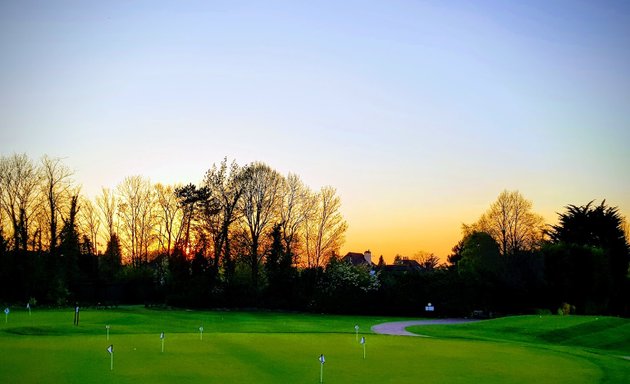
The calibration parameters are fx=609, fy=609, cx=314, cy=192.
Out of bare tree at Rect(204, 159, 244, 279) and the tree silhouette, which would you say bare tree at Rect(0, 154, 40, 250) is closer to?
bare tree at Rect(204, 159, 244, 279)

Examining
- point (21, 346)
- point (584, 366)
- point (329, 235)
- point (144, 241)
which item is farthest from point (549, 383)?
point (144, 241)

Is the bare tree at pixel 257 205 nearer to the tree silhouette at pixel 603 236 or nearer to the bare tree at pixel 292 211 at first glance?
the bare tree at pixel 292 211

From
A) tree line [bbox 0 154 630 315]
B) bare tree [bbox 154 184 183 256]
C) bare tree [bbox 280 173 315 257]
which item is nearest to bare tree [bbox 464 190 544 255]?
tree line [bbox 0 154 630 315]

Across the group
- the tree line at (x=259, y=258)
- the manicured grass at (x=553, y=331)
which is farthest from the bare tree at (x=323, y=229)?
the manicured grass at (x=553, y=331)

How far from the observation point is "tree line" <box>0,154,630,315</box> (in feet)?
194

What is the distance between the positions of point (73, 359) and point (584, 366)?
1762 centimetres

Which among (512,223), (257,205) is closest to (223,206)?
(257,205)

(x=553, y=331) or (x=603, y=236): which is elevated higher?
(x=603, y=236)

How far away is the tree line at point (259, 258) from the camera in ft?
194

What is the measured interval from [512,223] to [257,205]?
3346cm

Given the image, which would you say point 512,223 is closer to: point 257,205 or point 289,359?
point 257,205

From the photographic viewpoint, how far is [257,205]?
67.0 meters

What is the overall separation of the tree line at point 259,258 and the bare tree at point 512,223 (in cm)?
90

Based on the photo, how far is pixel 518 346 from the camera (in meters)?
29.0
